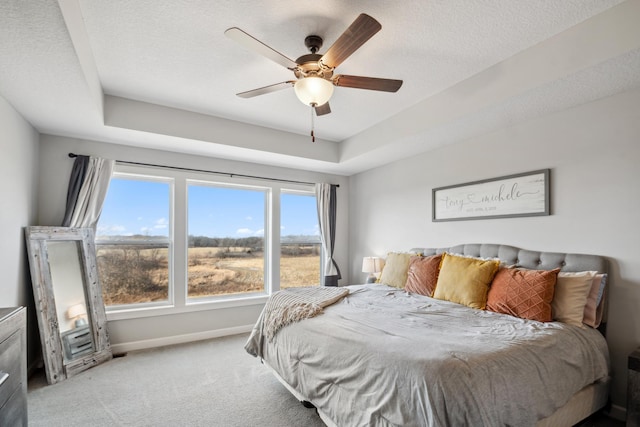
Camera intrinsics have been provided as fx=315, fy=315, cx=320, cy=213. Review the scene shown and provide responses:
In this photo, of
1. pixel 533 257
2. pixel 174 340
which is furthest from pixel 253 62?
pixel 174 340

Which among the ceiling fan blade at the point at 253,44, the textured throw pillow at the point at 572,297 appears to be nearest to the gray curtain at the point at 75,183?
the ceiling fan blade at the point at 253,44

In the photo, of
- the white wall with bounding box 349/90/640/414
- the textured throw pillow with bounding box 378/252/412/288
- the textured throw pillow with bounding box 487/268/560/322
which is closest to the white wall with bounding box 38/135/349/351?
the textured throw pillow with bounding box 378/252/412/288

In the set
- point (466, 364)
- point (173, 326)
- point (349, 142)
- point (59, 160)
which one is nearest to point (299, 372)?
point (466, 364)

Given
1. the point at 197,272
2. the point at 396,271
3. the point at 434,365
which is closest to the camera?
the point at 434,365

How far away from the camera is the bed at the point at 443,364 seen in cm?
142

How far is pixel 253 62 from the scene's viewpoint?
2535 mm

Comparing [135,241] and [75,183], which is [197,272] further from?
[75,183]

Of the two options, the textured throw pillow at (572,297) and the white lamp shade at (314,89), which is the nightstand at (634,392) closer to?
the textured throw pillow at (572,297)

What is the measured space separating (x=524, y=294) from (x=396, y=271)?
1473 millimetres

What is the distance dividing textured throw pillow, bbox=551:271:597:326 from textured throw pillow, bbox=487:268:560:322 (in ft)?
0.24

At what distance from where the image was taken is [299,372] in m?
2.21

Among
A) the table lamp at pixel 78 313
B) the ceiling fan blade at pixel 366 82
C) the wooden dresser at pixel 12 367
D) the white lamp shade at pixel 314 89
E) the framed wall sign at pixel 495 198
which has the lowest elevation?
the table lamp at pixel 78 313

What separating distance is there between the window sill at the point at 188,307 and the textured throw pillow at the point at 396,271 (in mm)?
1857

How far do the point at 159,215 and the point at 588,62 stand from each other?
4.42 metres
